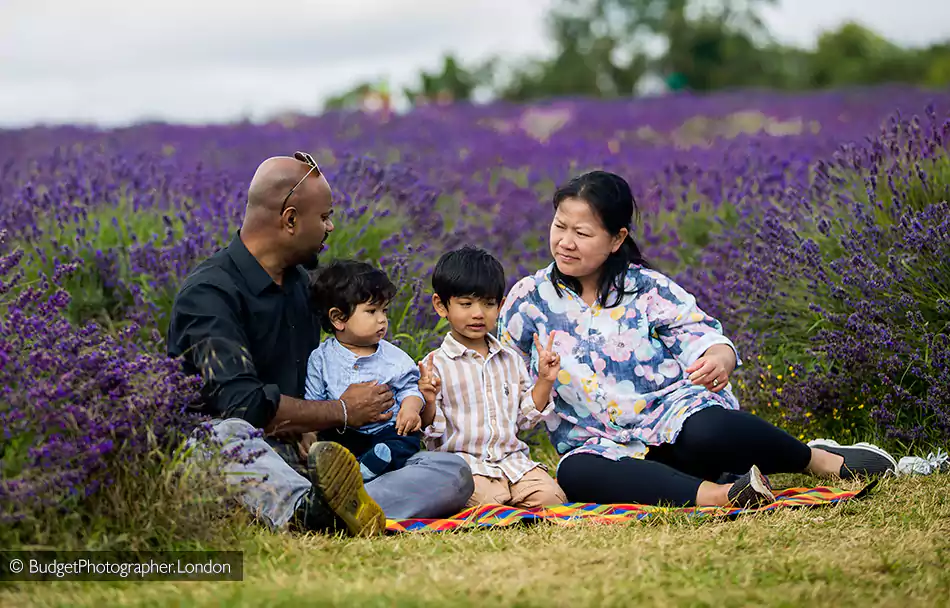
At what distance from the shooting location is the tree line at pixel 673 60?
3023 cm

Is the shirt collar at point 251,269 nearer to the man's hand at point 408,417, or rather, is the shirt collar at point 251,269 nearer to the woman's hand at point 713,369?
the man's hand at point 408,417

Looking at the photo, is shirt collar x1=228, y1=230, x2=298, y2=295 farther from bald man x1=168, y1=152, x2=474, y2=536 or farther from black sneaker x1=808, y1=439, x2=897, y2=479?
black sneaker x1=808, y1=439, x2=897, y2=479

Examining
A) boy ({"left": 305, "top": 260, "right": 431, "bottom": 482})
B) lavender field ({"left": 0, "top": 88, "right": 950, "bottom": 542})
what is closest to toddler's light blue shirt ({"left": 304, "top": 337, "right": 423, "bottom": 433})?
boy ({"left": 305, "top": 260, "right": 431, "bottom": 482})

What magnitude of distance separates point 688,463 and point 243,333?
1.56 m

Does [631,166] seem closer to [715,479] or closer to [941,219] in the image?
[941,219]

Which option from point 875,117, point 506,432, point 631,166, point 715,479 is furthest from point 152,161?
point 875,117

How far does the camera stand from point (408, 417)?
352 cm

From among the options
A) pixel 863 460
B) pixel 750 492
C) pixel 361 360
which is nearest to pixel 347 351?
pixel 361 360

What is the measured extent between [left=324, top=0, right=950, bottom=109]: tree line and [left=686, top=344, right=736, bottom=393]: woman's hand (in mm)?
24851

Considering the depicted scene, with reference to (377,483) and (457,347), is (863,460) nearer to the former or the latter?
(457,347)

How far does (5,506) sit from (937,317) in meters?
3.43

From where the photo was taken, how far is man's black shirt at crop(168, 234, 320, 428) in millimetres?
3242

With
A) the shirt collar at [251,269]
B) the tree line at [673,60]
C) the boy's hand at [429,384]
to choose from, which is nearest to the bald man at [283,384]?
the shirt collar at [251,269]

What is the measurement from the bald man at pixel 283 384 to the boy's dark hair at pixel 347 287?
6cm
